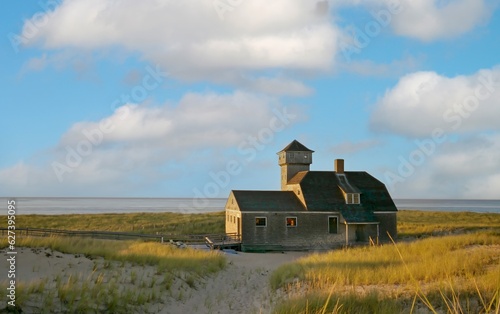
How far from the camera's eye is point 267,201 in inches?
1448

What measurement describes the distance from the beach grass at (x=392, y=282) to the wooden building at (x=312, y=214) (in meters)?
13.1

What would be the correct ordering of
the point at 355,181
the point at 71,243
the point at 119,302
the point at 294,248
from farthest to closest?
the point at 355,181, the point at 294,248, the point at 71,243, the point at 119,302

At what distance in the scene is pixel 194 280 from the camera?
17875 millimetres

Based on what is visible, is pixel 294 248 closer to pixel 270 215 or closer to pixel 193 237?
pixel 270 215

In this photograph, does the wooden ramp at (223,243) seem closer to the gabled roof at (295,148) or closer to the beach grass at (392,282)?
the gabled roof at (295,148)

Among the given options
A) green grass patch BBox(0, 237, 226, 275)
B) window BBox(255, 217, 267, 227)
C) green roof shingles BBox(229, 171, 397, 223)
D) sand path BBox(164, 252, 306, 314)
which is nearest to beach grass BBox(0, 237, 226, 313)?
green grass patch BBox(0, 237, 226, 275)

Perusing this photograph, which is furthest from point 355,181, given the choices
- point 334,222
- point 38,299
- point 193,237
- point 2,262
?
point 38,299

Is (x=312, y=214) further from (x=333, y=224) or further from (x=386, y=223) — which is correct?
(x=386, y=223)

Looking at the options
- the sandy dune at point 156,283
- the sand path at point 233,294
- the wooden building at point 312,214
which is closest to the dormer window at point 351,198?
the wooden building at point 312,214

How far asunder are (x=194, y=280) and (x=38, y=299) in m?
7.09

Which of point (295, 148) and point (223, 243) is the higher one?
point (295, 148)

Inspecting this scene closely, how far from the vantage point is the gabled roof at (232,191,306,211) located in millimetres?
35869

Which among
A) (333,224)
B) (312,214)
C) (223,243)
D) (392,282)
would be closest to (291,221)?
(312,214)

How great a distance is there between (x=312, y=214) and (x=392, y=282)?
860 inches
